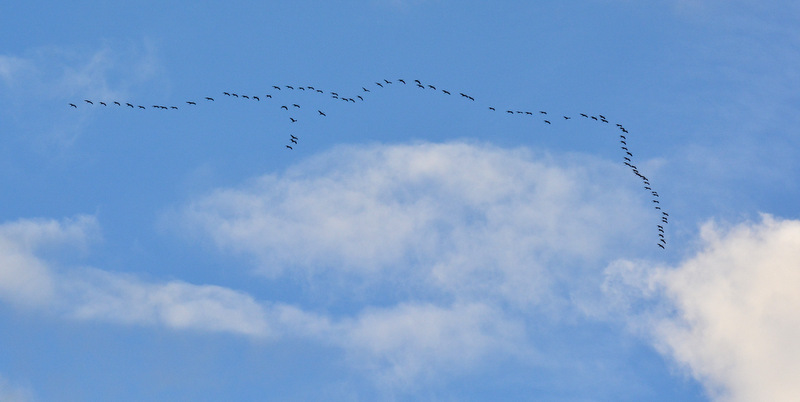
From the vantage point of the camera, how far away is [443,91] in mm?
198875

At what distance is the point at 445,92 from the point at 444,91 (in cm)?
39

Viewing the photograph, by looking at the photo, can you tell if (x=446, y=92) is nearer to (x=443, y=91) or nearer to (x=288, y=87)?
(x=443, y=91)

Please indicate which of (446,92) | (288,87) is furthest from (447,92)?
(288,87)

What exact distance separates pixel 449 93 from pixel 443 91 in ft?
6.14

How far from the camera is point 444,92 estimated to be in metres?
198

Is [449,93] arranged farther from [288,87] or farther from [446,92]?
[288,87]

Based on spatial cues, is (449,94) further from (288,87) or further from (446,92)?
(288,87)

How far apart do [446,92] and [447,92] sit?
0.23 metres

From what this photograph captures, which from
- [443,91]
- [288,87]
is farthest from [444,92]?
[288,87]

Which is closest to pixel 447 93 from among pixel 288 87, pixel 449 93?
pixel 449 93

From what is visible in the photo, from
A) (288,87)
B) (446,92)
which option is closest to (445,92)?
(446,92)

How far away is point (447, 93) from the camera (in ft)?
648

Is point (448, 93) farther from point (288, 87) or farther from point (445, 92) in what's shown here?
point (288, 87)

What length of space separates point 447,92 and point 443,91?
7.10ft
